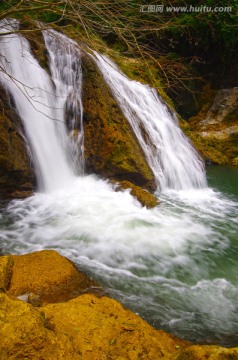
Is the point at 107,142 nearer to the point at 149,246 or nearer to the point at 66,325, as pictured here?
the point at 149,246

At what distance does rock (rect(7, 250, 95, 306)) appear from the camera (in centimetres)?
241

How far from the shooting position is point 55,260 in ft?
9.29

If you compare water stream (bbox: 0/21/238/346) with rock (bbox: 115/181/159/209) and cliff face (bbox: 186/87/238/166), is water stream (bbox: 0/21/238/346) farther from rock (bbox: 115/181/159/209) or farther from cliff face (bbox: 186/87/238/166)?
cliff face (bbox: 186/87/238/166)

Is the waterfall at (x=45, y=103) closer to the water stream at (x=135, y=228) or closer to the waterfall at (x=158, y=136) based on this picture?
the water stream at (x=135, y=228)

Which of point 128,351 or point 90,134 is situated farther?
point 90,134

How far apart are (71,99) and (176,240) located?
396 centimetres

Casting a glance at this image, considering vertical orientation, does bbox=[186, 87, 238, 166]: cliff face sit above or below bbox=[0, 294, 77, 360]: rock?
above

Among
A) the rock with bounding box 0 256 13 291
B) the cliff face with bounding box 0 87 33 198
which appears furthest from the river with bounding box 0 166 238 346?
the rock with bounding box 0 256 13 291

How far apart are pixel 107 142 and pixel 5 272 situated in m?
3.90

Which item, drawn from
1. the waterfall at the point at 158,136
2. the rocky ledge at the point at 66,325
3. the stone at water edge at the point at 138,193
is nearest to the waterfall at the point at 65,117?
the waterfall at the point at 158,136

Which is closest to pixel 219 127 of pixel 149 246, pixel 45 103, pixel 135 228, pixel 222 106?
pixel 222 106

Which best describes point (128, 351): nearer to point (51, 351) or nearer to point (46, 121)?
point (51, 351)

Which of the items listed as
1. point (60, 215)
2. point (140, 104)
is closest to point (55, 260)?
point (60, 215)

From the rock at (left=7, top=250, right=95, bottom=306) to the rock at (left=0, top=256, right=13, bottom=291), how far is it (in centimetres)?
A: 4
